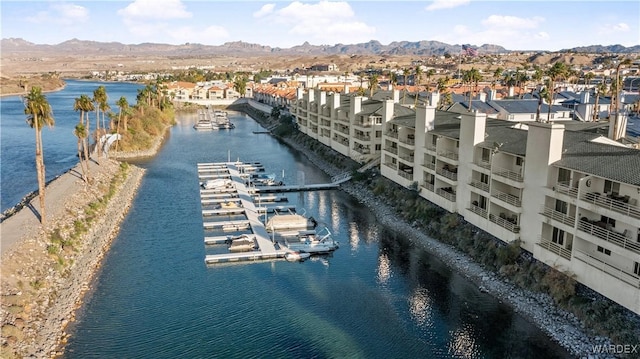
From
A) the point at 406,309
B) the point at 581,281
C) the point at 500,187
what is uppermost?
the point at 500,187

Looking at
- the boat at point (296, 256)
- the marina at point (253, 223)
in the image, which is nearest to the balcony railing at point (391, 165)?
the marina at point (253, 223)

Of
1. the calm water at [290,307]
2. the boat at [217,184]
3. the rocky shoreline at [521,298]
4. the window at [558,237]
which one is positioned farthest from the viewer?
the boat at [217,184]

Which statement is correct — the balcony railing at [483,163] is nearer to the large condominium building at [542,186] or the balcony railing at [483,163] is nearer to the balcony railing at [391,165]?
the large condominium building at [542,186]

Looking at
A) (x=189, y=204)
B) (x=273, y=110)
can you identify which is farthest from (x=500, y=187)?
(x=273, y=110)

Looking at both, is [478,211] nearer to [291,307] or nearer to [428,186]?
[428,186]

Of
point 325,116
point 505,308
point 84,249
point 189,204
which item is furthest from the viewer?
point 325,116

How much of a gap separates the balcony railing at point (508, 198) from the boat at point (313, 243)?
12725 millimetres

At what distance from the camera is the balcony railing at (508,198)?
33.2 meters

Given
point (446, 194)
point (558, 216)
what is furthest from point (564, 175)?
point (446, 194)

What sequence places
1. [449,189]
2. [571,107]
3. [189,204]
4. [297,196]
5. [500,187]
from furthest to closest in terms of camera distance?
[571,107]
[297,196]
[189,204]
[449,189]
[500,187]

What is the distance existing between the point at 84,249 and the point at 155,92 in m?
92.0

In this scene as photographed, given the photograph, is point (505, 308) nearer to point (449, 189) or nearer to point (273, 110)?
point (449, 189)

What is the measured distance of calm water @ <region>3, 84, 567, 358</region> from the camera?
26.0 meters

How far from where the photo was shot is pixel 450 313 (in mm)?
29656
